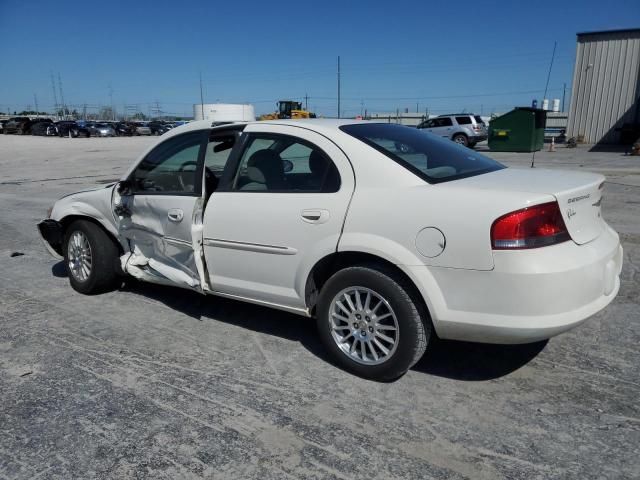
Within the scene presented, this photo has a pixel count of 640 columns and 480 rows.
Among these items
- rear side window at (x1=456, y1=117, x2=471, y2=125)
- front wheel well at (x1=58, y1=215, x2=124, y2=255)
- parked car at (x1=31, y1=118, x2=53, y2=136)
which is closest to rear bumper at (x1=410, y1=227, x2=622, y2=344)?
front wheel well at (x1=58, y1=215, x2=124, y2=255)

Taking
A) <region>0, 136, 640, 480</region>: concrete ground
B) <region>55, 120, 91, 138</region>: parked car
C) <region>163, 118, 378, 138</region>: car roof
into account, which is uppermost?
<region>163, 118, 378, 138</region>: car roof

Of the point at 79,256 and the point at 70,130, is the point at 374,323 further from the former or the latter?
the point at 70,130

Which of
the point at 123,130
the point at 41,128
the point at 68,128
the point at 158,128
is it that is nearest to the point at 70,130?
the point at 68,128

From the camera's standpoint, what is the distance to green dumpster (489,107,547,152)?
2269 centimetres

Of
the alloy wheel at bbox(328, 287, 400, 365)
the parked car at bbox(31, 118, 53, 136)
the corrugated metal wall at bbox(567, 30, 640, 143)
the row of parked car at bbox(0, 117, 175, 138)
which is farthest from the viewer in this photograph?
the parked car at bbox(31, 118, 53, 136)

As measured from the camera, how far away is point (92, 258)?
4.70 m

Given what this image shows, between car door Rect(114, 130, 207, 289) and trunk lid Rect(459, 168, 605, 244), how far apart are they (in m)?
1.98

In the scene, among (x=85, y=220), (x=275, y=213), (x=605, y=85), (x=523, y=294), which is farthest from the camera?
(x=605, y=85)

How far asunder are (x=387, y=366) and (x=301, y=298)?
705mm

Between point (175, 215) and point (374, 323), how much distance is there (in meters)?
1.74

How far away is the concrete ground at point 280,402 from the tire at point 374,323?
0.43ft

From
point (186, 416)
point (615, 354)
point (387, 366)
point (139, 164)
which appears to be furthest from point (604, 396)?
point (139, 164)

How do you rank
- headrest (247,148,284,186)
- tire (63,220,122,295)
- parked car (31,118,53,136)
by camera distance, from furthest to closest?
parked car (31,118,53,136), tire (63,220,122,295), headrest (247,148,284,186)

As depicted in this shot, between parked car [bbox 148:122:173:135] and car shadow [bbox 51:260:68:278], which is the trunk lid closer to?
car shadow [bbox 51:260:68:278]
